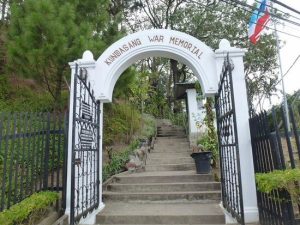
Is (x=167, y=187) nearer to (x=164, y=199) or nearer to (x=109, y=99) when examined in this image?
(x=164, y=199)

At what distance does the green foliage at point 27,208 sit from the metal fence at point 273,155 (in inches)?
114

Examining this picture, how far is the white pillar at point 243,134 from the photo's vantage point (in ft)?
12.8

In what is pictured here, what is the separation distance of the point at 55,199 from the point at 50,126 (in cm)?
114

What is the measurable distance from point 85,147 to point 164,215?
5.25 feet

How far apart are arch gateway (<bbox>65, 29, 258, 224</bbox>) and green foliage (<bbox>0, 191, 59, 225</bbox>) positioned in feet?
1.05

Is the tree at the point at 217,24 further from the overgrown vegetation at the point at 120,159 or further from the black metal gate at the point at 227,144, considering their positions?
the black metal gate at the point at 227,144

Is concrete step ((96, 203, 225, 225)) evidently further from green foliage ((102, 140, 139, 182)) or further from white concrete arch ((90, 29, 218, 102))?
green foliage ((102, 140, 139, 182))

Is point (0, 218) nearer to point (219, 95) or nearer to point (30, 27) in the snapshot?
point (219, 95)

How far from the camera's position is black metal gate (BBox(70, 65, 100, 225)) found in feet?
13.2

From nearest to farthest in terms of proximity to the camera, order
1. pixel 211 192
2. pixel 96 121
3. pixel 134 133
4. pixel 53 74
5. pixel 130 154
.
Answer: pixel 96 121, pixel 211 192, pixel 53 74, pixel 130 154, pixel 134 133

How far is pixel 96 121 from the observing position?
15.2 ft

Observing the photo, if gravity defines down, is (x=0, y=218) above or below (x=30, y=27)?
below

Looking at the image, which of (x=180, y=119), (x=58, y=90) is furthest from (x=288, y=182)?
(x=180, y=119)

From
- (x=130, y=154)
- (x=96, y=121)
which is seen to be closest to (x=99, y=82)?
(x=96, y=121)
